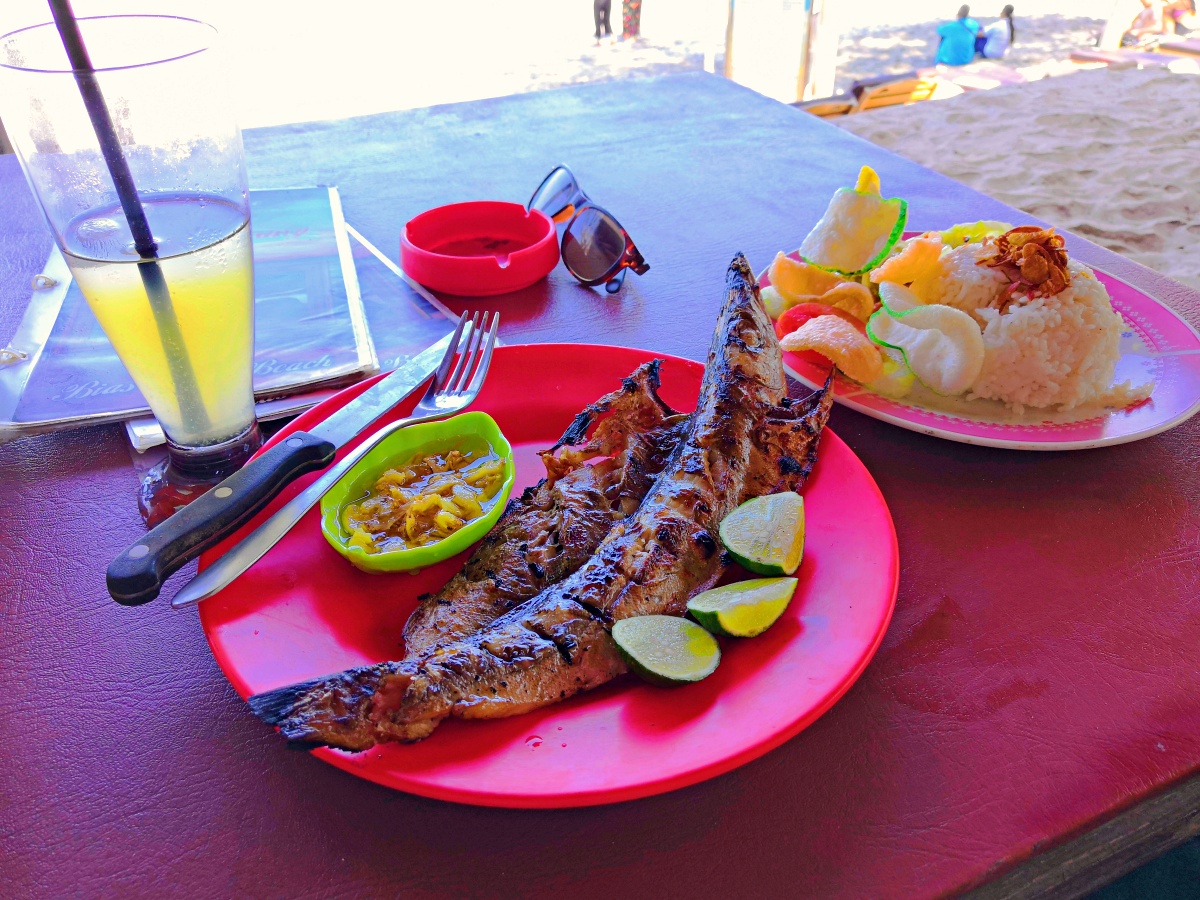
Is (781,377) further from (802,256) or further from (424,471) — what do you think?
(424,471)

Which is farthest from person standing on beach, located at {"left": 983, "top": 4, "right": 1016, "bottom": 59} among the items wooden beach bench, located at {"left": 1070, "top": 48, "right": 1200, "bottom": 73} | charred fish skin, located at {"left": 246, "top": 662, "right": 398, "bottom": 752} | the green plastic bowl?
charred fish skin, located at {"left": 246, "top": 662, "right": 398, "bottom": 752}

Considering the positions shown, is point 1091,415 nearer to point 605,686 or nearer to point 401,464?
point 605,686

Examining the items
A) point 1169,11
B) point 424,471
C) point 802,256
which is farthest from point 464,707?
point 1169,11

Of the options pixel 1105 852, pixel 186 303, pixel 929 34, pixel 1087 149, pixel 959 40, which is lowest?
pixel 929 34

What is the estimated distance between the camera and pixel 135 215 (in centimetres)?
108

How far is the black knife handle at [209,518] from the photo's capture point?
0.95 meters

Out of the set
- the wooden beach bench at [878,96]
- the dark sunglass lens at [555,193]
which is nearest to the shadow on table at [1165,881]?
the dark sunglass lens at [555,193]

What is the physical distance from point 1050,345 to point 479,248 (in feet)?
4.25

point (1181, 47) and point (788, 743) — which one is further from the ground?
point (788, 743)

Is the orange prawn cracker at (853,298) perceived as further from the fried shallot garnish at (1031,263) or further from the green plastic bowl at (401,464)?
the green plastic bowl at (401,464)

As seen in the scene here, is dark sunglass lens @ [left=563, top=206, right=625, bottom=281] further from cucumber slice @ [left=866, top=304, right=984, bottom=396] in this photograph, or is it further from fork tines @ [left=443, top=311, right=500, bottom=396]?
cucumber slice @ [left=866, top=304, right=984, bottom=396]

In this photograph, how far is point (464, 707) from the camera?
2.84ft

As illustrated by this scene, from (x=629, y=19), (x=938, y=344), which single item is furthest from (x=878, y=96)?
(x=938, y=344)

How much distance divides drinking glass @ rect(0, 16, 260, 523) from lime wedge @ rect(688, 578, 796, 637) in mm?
800
